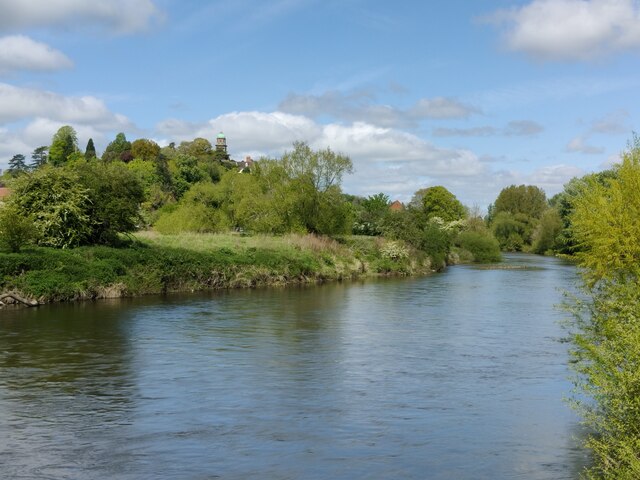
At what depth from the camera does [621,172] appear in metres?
16.8

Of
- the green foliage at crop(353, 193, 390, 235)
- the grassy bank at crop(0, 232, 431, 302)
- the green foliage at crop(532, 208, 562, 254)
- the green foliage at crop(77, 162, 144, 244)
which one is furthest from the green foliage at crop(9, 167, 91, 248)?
the green foliage at crop(532, 208, 562, 254)

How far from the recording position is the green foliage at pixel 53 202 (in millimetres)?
35781

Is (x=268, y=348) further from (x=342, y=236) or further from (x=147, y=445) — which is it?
(x=342, y=236)

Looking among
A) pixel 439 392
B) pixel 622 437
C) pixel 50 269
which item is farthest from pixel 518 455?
pixel 50 269

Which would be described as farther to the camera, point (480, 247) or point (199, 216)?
point (480, 247)

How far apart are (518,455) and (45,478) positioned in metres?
7.66

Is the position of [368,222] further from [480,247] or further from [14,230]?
[14,230]

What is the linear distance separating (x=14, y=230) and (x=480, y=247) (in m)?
60.4

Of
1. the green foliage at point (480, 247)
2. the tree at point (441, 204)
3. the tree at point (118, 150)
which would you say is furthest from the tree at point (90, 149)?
the green foliage at point (480, 247)

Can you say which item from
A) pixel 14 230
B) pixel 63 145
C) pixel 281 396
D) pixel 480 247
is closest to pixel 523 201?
pixel 480 247

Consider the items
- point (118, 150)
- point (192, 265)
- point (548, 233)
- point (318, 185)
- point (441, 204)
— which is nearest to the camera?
point (192, 265)

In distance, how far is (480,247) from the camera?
82.8 m

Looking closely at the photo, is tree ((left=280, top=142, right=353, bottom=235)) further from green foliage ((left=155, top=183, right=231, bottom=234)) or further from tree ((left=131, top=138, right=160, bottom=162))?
tree ((left=131, top=138, right=160, bottom=162))

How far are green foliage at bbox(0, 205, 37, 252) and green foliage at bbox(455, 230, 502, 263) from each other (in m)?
Result: 58.9
